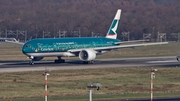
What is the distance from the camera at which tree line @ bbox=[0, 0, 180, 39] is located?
12938cm

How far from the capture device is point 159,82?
44906 mm

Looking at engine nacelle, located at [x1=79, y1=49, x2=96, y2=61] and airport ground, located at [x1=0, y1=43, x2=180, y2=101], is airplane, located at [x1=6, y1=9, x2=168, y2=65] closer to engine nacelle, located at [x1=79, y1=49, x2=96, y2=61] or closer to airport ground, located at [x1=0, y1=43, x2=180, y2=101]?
engine nacelle, located at [x1=79, y1=49, x2=96, y2=61]

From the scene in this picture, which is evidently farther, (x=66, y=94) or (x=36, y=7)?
(x=36, y=7)

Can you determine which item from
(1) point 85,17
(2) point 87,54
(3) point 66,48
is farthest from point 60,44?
(1) point 85,17

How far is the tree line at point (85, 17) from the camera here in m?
129

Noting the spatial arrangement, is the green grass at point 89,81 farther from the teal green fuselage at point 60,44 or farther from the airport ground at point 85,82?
the teal green fuselage at point 60,44

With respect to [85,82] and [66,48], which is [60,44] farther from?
[85,82]

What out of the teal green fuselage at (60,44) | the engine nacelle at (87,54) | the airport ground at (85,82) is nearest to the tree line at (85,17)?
the teal green fuselage at (60,44)

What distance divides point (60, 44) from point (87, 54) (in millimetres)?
3009

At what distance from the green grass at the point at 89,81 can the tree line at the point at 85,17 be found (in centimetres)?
7272

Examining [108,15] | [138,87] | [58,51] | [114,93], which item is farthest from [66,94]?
[108,15]

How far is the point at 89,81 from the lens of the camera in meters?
44.9

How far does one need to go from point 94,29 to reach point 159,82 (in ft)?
284

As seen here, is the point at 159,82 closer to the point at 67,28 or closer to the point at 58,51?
the point at 58,51
